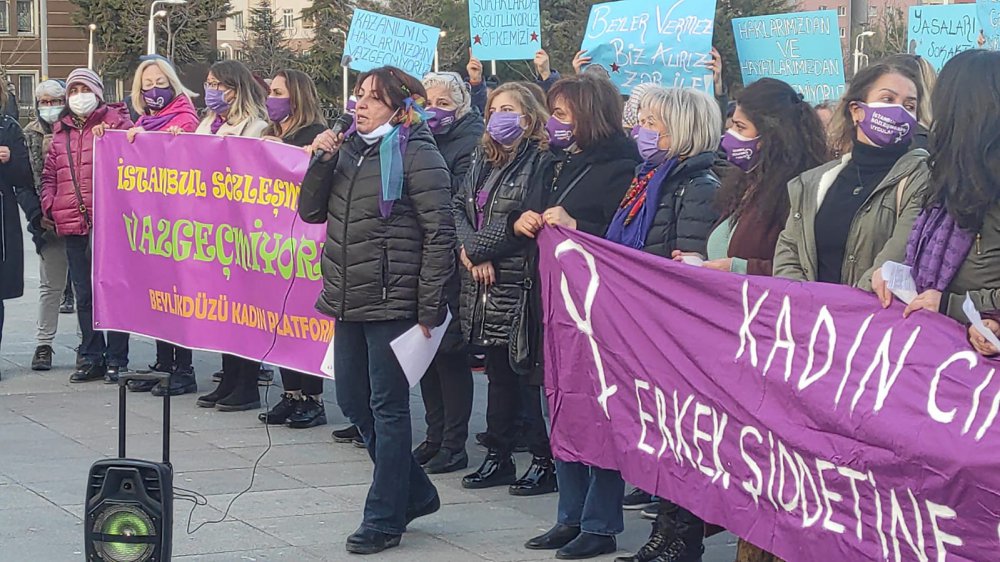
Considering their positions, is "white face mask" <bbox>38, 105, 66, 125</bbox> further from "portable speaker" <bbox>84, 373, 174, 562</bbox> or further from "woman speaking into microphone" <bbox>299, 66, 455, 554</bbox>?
"portable speaker" <bbox>84, 373, 174, 562</bbox>

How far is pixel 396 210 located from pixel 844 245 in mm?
1998

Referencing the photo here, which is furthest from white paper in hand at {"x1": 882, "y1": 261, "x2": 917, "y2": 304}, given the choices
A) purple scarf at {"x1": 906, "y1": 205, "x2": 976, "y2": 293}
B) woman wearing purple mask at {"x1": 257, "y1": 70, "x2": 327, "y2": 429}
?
woman wearing purple mask at {"x1": 257, "y1": 70, "x2": 327, "y2": 429}

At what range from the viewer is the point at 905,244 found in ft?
15.9

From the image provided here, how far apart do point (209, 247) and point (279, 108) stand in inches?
44.5

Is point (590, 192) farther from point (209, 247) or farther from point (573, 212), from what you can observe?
point (209, 247)

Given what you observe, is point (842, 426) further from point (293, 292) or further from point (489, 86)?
point (489, 86)

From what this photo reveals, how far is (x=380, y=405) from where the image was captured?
20.5 ft

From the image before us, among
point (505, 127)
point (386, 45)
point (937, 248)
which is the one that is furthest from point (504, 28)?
point (937, 248)

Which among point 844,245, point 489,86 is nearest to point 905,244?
point 844,245

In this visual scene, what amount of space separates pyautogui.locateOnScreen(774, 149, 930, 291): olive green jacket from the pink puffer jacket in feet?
20.1

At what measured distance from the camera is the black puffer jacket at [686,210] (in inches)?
243

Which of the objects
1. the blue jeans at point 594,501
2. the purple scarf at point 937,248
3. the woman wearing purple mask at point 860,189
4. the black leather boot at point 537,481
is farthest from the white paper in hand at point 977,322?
the black leather boot at point 537,481

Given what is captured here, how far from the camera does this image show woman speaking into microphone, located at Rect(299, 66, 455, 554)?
6.27m

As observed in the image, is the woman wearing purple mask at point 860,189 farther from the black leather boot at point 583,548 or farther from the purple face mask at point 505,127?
the purple face mask at point 505,127
